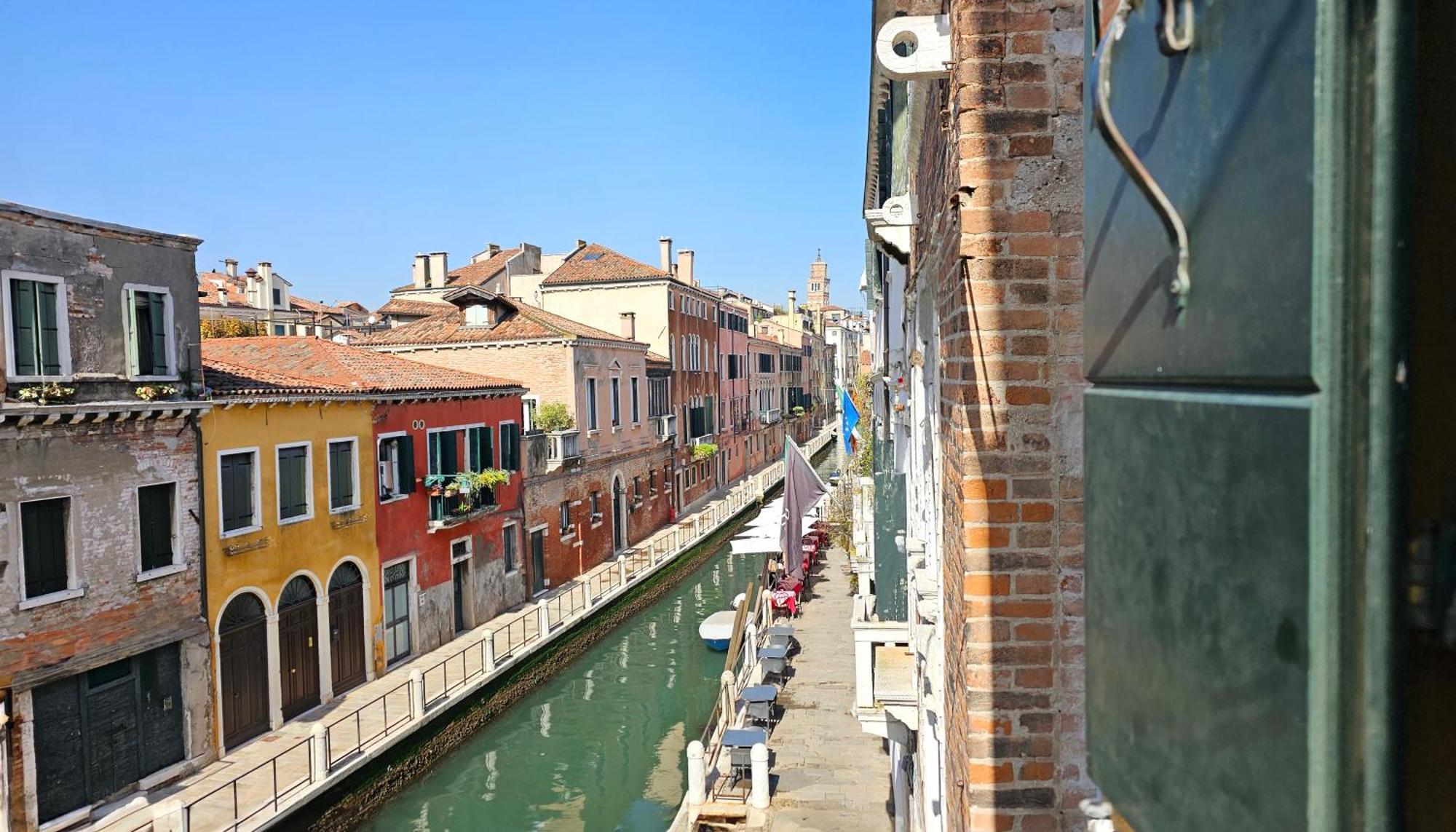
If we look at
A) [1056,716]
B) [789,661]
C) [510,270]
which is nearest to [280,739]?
[789,661]

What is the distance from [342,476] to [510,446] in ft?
19.6

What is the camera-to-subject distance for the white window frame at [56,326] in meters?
11.0

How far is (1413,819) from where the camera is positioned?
827mm

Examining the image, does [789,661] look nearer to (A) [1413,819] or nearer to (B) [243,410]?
(B) [243,410]

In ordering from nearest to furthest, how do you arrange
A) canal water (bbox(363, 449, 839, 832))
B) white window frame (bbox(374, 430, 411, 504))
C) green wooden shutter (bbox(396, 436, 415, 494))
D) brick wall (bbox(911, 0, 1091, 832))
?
brick wall (bbox(911, 0, 1091, 832)), canal water (bbox(363, 449, 839, 832)), white window frame (bbox(374, 430, 411, 504)), green wooden shutter (bbox(396, 436, 415, 494))

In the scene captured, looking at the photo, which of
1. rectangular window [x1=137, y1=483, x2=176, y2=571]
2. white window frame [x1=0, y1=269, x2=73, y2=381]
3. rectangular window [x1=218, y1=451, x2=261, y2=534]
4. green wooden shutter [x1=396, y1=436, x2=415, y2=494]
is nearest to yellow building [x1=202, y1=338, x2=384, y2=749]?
rectangular window [x1=218, y1=451, x2=261, y2=534]

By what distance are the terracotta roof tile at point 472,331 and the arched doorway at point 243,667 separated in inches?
471

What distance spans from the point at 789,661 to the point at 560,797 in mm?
5295

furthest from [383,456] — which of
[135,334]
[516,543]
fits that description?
[135,334]

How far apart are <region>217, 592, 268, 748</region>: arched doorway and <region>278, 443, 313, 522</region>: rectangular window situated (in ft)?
4.87

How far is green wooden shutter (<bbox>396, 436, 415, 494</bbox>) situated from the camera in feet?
61.0

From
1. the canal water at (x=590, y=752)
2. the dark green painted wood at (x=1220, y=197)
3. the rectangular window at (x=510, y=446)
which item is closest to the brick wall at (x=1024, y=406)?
the dark green painted wood at (x=1220, y=197)

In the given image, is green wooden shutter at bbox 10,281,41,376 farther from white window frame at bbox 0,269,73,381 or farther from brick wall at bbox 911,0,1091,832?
brick wall at bbox 911,0,1091,832

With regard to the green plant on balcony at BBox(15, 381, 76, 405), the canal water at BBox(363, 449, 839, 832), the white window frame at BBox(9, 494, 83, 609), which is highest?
the green plant on balcony at BBox(15, 381, 76, 405)
